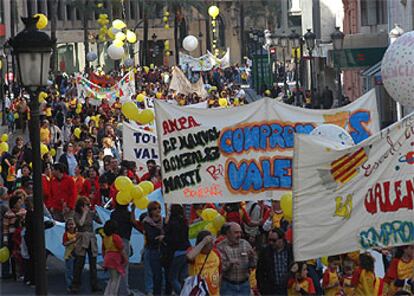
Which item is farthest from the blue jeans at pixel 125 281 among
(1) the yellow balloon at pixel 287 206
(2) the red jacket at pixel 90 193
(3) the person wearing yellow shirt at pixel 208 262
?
(2) the red jacket at pixel 90 193

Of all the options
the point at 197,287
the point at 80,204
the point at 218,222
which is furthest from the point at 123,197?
the point at 197,287

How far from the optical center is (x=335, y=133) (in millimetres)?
15297

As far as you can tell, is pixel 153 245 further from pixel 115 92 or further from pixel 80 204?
pixel 115 92

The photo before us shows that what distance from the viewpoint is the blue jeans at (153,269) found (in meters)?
16.7

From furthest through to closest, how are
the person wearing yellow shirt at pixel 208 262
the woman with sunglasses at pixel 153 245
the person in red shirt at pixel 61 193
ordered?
the person in red shirt at pixel 61 193, the woman with sunglasses at pixel 153 245, the person wearing yellow shirt at pixel 208 262

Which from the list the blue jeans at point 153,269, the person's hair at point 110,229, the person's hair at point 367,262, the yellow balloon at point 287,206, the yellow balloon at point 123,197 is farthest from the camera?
the yellow balloon at point 123,197

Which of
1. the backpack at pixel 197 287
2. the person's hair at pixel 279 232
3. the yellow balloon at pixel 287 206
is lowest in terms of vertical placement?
the backpack at pixel 197 287

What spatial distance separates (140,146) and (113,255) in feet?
20.0

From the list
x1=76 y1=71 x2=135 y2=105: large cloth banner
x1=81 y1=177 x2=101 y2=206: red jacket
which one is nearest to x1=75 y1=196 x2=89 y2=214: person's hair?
x1=81 y1=177 x2=101 y2=206: red jacket

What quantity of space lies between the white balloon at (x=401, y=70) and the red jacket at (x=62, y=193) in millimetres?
4483

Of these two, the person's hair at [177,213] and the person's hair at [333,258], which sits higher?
the person's hair at [177,213]

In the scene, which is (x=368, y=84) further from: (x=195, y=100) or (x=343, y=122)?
(x=343, y=122)

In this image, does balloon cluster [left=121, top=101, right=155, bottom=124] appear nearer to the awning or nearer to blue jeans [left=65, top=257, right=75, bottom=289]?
blue jeans [left=65, top=257, right=75, bottom=289]

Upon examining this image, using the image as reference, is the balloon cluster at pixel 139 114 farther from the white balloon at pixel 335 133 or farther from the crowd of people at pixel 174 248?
the white balloon at pixel 335 133
